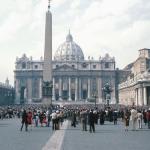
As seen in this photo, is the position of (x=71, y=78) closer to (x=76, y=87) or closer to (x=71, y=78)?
(x=71, y=78)

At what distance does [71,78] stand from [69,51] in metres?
23.7

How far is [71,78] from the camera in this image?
15438 cm

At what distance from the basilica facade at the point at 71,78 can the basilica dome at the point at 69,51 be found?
27.7 feet

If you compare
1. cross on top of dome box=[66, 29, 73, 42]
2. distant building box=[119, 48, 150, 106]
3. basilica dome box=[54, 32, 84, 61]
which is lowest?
distant building box=[119, 48, 150, 106]

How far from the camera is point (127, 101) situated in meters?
128

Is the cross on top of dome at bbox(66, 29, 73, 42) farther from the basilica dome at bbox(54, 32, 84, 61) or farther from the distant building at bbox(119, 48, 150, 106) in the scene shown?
the distant building at bbox(119, 48, 150, 106)

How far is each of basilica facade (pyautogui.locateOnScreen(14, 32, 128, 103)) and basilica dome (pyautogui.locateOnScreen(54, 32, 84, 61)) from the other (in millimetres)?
8447

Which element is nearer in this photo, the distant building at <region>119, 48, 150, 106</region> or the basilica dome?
the distant building at <region>119, 48, 150, 106</region>

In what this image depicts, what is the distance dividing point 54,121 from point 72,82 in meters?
127

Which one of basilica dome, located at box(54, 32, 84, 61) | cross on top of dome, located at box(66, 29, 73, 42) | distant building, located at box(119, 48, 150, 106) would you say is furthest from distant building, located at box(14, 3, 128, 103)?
cross on top of dome, located at box(66, 29, 73, 42)

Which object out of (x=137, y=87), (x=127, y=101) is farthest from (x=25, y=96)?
(x=137, y=87)

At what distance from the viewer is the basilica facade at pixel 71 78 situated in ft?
504

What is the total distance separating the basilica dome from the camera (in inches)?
6826

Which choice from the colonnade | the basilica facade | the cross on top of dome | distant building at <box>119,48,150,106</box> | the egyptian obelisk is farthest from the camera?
the cross on top of dome
